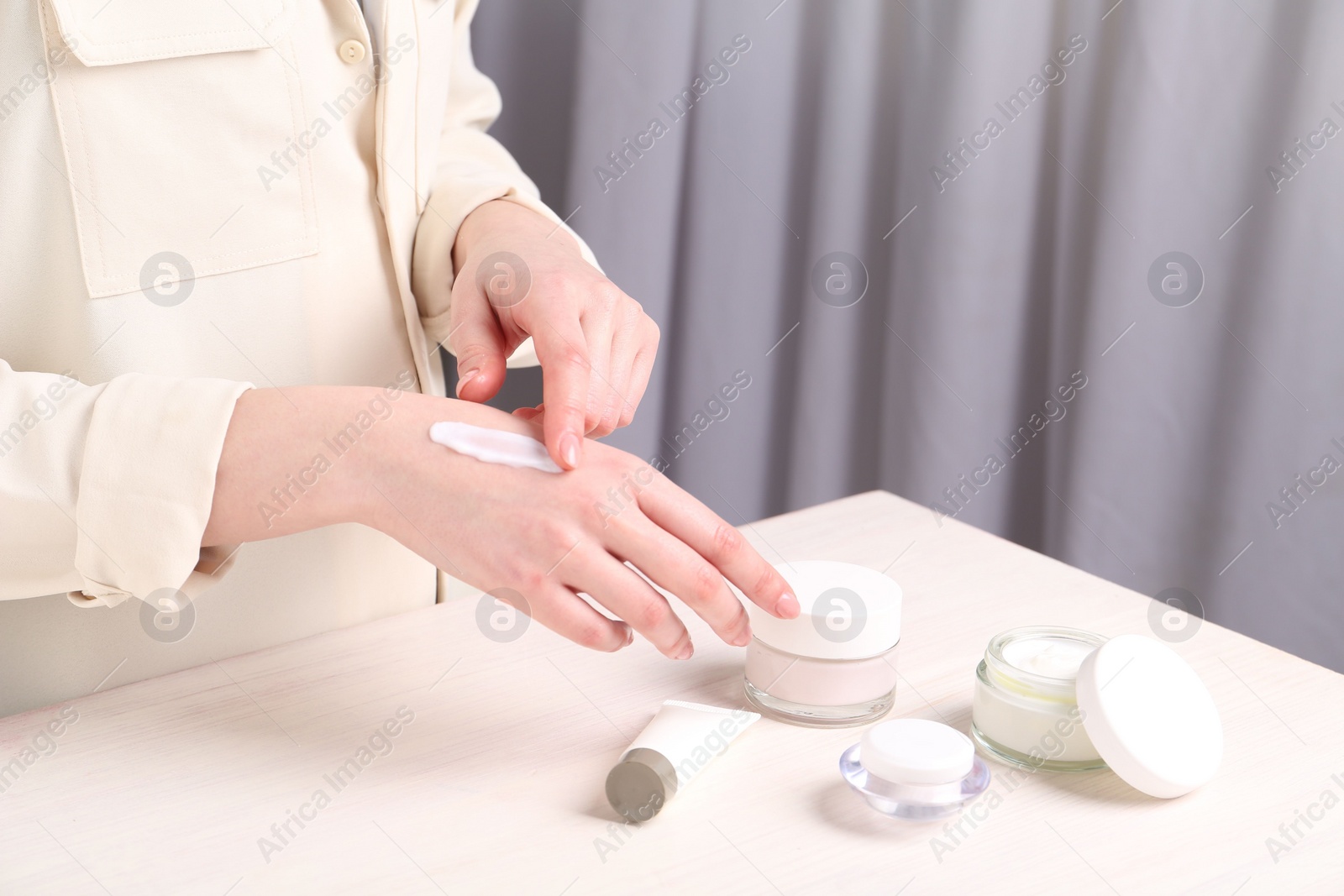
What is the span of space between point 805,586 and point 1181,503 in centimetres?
75

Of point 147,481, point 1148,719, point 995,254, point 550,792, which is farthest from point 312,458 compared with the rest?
point 995,254

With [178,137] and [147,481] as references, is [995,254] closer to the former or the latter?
[178,137]

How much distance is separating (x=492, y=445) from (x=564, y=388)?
0.06m

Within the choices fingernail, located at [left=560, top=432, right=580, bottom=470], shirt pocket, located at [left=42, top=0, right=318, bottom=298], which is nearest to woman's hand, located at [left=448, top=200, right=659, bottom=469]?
fingernail, located at [left=560, top=432, right=580, bottom=470]

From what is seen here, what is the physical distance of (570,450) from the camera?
616 millimetres

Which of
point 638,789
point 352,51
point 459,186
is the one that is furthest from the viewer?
point 459,186

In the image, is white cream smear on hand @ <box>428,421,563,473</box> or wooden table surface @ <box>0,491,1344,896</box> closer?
wooden table surface @ <box>0,491,1344,896</box>

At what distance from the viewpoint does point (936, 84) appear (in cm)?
131

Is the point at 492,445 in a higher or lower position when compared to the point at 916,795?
higher

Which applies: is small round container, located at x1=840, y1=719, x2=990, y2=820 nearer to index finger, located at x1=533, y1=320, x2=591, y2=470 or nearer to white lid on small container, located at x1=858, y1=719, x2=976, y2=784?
white lid on small container, located at x1=858, y1=719, x2=976, y2=784

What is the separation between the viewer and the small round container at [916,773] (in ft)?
1.76

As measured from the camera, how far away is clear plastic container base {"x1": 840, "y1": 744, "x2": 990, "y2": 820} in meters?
0.54

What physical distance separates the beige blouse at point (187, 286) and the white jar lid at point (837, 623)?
328 mm

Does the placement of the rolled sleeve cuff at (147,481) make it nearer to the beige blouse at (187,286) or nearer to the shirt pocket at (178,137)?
the beige blouse at (187,286)
